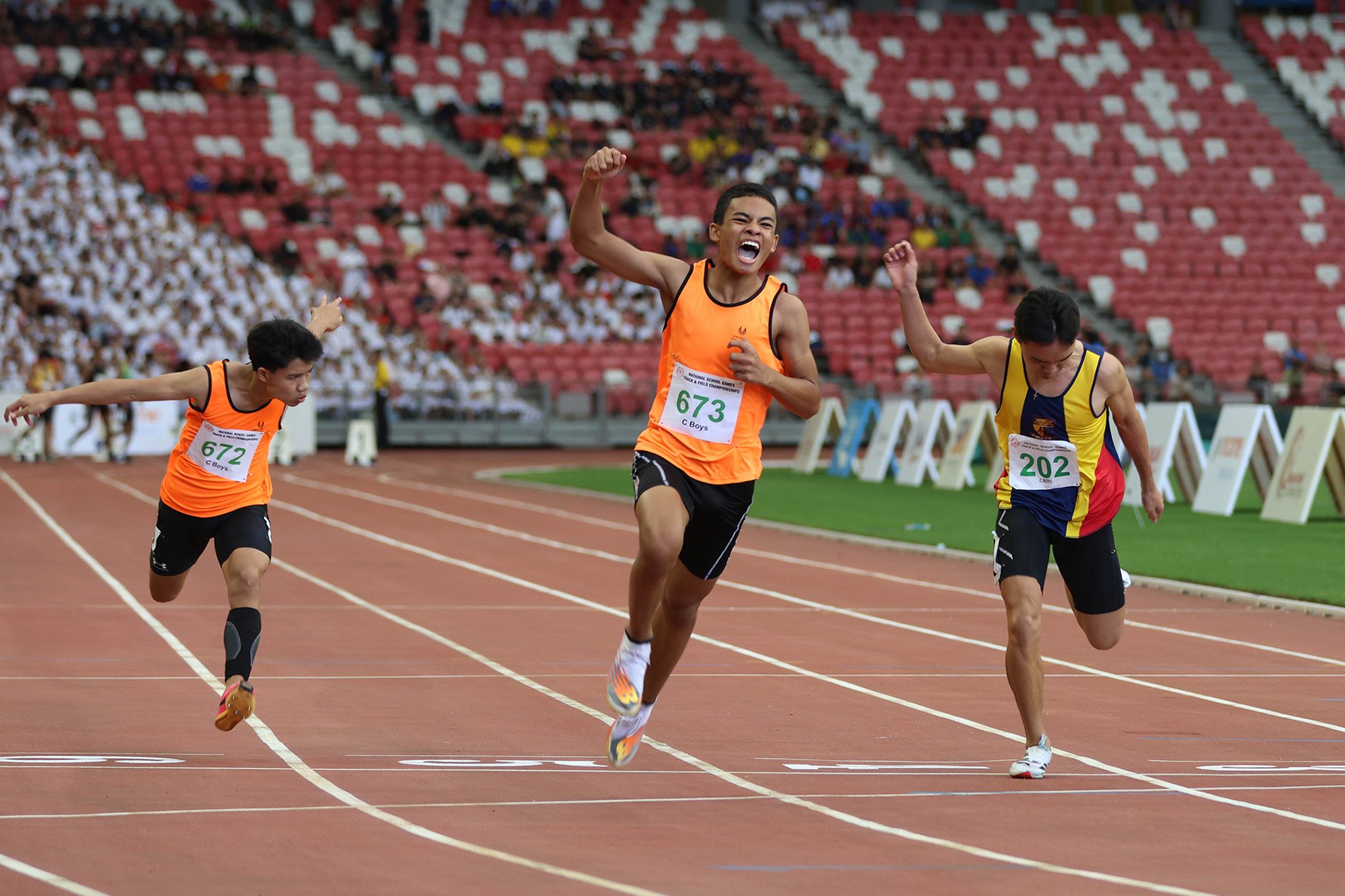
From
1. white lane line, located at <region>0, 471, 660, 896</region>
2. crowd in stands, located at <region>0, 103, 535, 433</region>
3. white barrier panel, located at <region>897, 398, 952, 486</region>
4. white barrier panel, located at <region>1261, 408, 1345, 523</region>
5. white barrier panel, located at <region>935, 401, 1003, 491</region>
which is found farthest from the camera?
crowd in stands, located at <region>0, 103, 535, 433</region>

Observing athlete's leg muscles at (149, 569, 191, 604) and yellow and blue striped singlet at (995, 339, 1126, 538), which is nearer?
yellow and blue striped singlet at (995, 339, 1126, 538)

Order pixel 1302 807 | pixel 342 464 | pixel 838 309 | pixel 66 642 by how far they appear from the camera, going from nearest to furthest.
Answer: pixel 1302 807, pixel 66 642, pixel 342 464, pixel 838 309

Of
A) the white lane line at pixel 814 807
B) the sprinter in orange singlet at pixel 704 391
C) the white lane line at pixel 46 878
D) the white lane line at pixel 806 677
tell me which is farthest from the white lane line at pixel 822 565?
the white lane line at pixel 46 878

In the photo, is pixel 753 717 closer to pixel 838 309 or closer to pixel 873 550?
pixel 873 550

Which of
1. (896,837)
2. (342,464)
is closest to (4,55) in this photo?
→ (342,464)

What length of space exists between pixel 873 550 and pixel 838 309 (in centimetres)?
2124

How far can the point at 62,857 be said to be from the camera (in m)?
5.64

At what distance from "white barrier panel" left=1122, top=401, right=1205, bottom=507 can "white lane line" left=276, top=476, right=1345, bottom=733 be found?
7164mm

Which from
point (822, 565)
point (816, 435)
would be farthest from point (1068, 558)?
point (816, 435)

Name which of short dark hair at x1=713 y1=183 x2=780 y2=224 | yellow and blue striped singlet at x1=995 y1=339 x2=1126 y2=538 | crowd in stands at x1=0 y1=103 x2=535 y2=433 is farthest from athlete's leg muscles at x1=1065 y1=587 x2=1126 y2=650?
crowd in stands at x1=0 y1=103 x2=535 y2=433

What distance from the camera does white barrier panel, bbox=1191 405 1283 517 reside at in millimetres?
21406

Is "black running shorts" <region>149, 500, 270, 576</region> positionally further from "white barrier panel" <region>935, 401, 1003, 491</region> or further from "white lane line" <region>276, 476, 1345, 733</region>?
"white barrier panel" <region>935, 401, 1003, 491</region>

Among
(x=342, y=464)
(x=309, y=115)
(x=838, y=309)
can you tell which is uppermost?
A: (x=309, y=115)

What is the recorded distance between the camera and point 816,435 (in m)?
30.9
